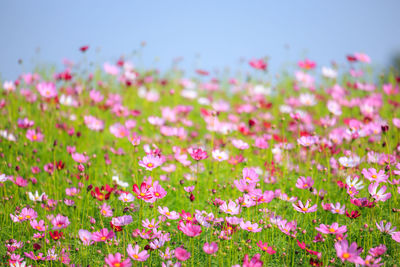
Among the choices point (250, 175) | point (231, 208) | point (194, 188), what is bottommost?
point (194, 188)

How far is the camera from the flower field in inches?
67.1

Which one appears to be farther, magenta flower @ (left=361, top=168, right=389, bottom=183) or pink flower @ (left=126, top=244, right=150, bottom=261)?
magenta flower @ (left=361, top=168, right=389, bottom=183)

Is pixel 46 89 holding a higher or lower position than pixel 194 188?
higher

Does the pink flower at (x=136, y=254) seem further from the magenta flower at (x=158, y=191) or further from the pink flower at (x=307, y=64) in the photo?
the pink flower at (x=307, y=64)

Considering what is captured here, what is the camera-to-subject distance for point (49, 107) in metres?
3.25

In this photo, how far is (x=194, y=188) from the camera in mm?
2234

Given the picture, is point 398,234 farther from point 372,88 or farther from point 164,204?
point 372,88

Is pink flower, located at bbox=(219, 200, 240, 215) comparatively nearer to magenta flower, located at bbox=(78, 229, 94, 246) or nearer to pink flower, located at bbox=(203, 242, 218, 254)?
pink flower, located at bbox=(203, 242, 218, 254)

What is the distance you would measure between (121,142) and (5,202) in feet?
4.10

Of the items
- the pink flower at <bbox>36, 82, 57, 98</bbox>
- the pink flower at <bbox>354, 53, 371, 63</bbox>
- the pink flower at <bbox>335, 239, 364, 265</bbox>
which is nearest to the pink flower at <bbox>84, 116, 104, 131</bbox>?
the pink flower at <bbox>36, 82, 57, 98</bbox>

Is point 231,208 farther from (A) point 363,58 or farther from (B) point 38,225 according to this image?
(A) point 363,58

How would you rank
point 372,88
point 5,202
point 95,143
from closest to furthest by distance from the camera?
point 5,202 < point 95,143 < point 372,88

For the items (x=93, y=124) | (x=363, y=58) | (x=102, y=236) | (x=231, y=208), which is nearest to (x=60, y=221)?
(x=102, y=236)

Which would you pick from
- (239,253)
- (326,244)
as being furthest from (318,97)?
(239,253)
